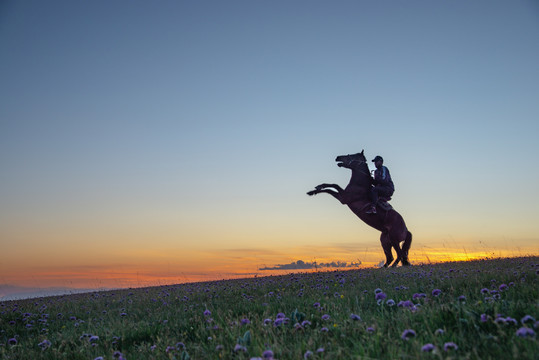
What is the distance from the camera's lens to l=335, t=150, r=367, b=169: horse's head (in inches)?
708

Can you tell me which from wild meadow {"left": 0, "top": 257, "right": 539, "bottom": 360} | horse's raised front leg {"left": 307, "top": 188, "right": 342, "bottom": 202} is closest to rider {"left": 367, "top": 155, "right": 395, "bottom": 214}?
horse's raised front leg {"left": 307, "top": 188, "right": 342, "bottom": 202}

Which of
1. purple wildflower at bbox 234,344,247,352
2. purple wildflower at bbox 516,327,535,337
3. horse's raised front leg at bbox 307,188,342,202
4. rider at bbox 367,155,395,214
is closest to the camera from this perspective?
purple wildflower at bbox 516,327,535,337

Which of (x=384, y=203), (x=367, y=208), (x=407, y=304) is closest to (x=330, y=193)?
(x=367, y=208)

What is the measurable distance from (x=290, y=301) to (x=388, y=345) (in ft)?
13.1

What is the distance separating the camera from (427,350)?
9.46 ft

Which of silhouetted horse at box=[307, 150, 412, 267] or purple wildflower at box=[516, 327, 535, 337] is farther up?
silhouetted horse at box=[307, 150, 412, 267]

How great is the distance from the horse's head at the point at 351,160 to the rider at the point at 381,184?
2.51 feet

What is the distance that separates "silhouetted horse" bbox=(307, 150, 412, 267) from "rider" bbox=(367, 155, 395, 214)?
36cm

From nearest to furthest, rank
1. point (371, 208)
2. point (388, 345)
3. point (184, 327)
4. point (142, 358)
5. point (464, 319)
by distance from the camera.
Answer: point (388, 345), point (464, 319), point (142, 358), point (184, 327), point (371, 208)

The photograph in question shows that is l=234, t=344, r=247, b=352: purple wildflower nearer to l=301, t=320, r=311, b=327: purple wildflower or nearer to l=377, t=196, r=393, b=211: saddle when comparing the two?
l=301, t=320, r=311, b=327: purple wildflower

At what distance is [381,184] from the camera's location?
57.2ft

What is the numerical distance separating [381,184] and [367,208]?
134 centimetres

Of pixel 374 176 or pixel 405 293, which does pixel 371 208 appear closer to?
pixel 374 176

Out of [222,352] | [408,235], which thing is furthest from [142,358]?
[408,235]
